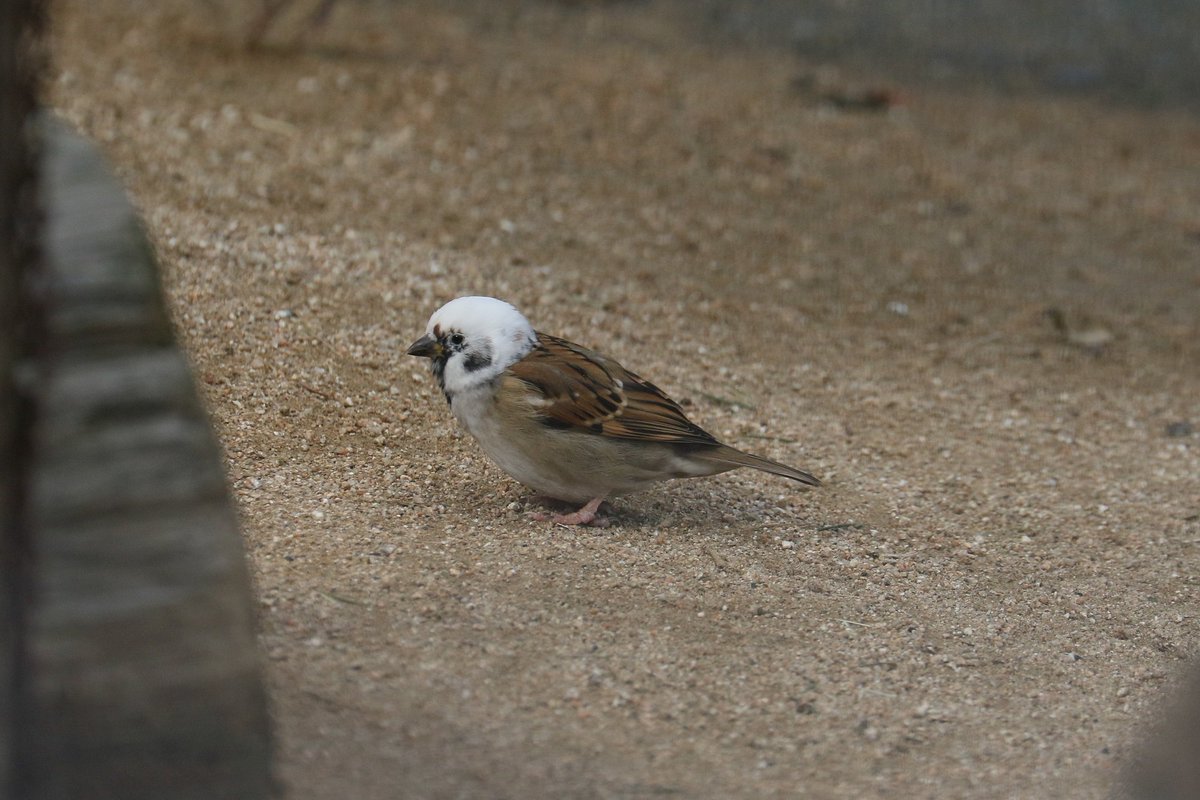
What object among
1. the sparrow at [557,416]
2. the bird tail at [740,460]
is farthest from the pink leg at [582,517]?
the bird tail at [740,460]

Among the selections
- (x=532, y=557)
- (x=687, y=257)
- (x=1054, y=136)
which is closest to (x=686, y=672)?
(x=532, y=557)

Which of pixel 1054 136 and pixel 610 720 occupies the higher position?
pixel 1054 136

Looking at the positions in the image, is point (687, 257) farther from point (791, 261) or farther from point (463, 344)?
point (463, 344)

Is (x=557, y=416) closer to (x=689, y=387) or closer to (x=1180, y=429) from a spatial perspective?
(x=689, y=387)

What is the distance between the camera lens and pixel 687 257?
8.53 m

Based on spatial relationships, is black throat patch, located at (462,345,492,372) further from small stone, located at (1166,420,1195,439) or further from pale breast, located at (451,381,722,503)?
small stone, located at (1166,420,1195,439)

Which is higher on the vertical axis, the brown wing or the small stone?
the brown wing

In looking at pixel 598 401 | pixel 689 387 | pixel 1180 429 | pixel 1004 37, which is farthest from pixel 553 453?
pixel 1004 37

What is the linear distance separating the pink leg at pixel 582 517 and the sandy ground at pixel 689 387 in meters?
0.08

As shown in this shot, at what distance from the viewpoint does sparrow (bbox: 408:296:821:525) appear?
5.33 metres

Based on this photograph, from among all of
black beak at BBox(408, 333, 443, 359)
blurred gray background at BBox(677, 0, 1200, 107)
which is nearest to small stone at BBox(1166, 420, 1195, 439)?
black beak at BBox(408, 333, 443, 359)

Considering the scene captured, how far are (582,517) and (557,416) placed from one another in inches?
16.6

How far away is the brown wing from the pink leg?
31 centimetres

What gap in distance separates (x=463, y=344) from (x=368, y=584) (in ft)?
3.92
